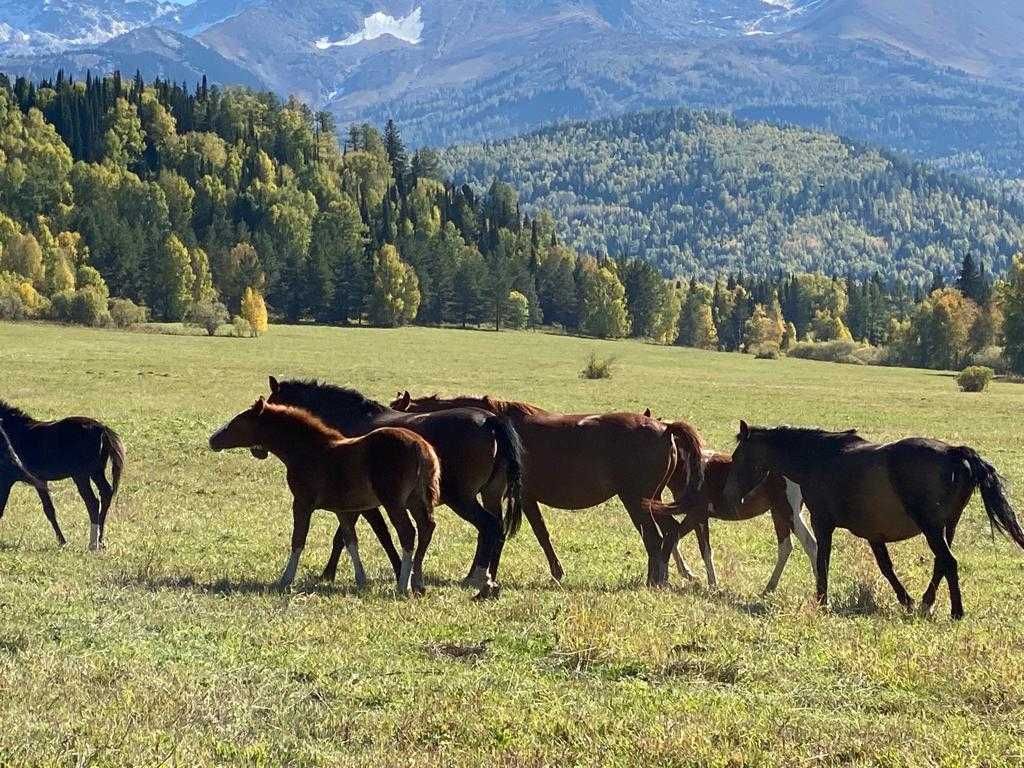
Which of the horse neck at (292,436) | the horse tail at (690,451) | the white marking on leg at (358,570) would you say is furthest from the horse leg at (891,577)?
the horse neck at (292,436)

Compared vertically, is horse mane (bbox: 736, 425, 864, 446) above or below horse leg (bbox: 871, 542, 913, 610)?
above

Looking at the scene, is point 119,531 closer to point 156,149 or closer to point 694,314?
point 694,314

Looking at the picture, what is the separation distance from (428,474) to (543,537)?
268 centimetres

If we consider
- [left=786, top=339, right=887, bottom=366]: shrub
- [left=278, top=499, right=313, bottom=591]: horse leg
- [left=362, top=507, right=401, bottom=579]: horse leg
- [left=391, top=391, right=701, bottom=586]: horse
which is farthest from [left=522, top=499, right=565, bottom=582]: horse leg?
[left=786, top=339, right=887, bottom=366]: shrub

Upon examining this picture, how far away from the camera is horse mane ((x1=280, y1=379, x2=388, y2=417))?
14555 millimetres

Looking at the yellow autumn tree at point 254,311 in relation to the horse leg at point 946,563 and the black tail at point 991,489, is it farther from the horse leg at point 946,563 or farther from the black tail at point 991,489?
the black tail at point 991,489

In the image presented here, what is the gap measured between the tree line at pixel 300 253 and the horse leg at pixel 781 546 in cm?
8113

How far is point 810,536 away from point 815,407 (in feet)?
113

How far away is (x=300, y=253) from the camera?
438ft

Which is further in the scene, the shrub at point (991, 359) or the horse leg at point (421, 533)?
the shrub at point (991, 359)

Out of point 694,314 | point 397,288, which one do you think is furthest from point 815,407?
point 694,314

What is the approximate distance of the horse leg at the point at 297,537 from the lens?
1215 centimetres

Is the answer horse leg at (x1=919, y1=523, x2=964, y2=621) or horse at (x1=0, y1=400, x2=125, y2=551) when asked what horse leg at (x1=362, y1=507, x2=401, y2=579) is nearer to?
horse at (x1=0, y1=400, x2=125, y2=551)

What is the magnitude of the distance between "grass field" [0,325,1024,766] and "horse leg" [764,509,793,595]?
0.92ft
